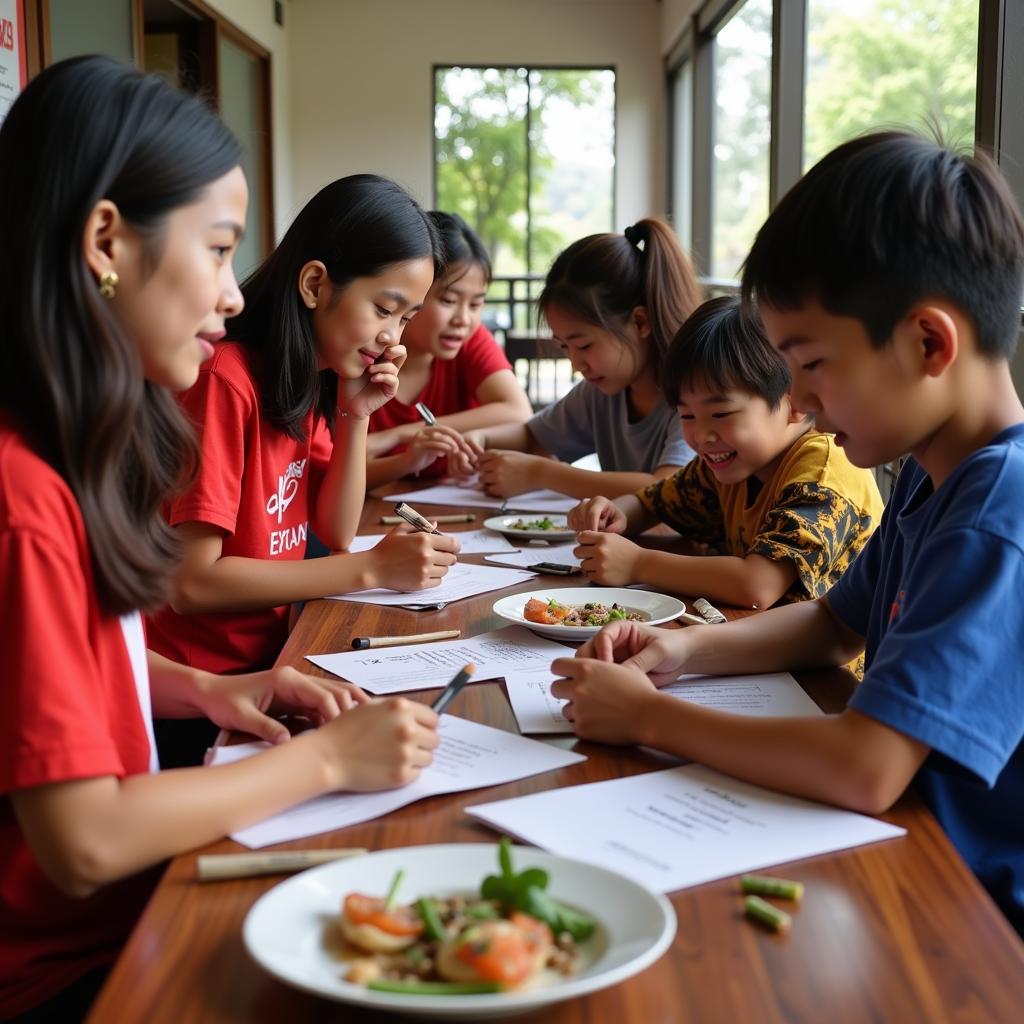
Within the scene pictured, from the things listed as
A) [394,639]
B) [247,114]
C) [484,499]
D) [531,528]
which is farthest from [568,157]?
[394,639]

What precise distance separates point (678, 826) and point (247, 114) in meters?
7.37

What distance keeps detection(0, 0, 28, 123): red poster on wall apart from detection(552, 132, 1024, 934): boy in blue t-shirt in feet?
10.5

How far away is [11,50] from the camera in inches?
142

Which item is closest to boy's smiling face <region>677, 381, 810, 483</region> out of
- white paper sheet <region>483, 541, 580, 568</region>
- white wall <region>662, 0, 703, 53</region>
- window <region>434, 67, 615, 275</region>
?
white paper sheet <region>483, 541, 580, 568</region>

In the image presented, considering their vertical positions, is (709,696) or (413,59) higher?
(413,59)

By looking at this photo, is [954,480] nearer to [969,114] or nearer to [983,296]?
[983,296]

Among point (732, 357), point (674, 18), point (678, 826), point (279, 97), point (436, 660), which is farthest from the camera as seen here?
point (279, 97)

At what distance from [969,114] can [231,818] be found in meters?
2.76

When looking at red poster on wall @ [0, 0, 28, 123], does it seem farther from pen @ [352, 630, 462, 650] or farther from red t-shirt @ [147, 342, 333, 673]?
A: pen @ [352, 630, 462, 650]

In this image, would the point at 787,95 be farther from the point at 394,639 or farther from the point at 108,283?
the point at 108,283

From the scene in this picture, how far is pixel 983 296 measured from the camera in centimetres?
99

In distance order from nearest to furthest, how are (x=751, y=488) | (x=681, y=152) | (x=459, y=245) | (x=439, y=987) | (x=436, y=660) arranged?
(x=439, y=987), (x=436, y=660), (x=751, y=488), (x=459, y=245), (x=681, y=152)

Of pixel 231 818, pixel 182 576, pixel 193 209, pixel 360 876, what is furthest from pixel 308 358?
pixel 360 876

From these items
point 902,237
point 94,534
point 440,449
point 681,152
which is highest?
point 681,152
